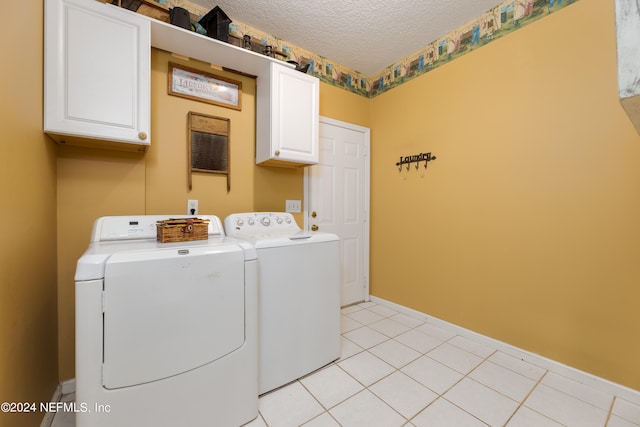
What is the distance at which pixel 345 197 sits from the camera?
9.86 ft

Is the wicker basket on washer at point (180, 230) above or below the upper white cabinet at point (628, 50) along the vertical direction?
below

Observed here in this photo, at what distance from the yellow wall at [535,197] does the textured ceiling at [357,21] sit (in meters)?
0.36

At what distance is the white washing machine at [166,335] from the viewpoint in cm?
99

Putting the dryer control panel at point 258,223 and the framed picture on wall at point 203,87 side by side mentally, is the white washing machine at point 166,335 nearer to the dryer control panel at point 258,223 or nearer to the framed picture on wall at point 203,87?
the dryer control panel at point 258,223

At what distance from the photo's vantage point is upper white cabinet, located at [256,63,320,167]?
6.79 ft

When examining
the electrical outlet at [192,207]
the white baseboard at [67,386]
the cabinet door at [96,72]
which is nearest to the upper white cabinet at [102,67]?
the cabinet door at [96,72]

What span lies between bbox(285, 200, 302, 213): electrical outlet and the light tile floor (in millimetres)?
1317

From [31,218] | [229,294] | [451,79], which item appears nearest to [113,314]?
[229,294]

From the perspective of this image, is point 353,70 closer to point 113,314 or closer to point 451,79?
point 451,79

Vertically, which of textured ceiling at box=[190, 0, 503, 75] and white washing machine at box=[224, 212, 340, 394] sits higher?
textured ceiling at box=[190, 0, 503, 75]

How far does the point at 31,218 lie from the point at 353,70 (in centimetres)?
311

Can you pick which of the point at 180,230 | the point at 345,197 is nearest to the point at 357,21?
the point at 345,197

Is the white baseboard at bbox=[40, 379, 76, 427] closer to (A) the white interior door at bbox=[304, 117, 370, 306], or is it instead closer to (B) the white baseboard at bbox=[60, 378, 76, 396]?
(B) the white baseboard at bbox=[60, 378, 76, 396]

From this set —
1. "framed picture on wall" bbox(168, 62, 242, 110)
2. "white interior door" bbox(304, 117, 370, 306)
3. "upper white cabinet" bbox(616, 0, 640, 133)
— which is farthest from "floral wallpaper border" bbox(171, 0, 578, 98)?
"upper white cabinet" bbox(616, 0, 640, 133)
